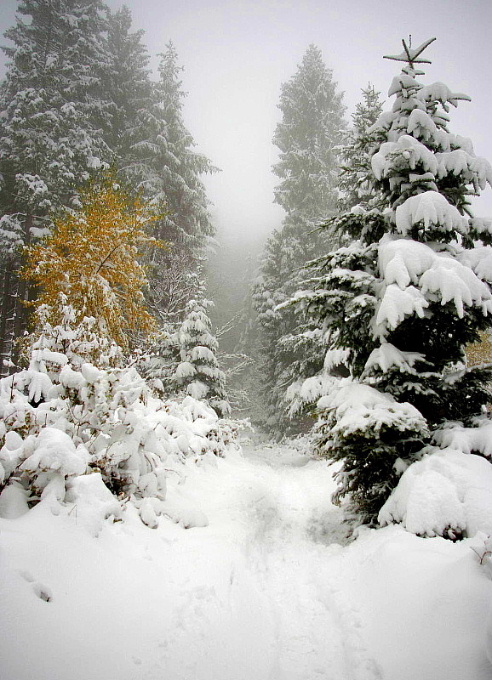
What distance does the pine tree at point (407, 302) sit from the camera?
443 centimetres

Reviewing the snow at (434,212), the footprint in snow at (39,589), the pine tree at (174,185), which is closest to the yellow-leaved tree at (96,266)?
the pine tree at (174,185)

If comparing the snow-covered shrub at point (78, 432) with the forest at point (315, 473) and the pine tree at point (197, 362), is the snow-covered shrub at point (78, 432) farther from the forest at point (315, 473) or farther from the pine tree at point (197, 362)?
the pine tree at point (197, 362)

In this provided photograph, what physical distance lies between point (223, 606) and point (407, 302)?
3.91 meters

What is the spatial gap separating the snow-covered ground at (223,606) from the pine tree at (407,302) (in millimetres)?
1126

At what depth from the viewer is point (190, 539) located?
4.21 metres

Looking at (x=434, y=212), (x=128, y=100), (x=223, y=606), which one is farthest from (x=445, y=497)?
(x=128, y=100)

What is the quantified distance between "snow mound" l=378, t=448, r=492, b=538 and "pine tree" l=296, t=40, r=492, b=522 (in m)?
0.35

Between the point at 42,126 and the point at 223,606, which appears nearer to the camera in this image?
the point at 223,606

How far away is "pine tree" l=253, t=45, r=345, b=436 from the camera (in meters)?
19.6

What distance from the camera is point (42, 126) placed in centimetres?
1628

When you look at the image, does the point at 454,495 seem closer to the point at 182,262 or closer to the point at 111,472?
the point at 111,472

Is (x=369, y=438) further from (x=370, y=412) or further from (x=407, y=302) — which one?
(x=407, y=302)

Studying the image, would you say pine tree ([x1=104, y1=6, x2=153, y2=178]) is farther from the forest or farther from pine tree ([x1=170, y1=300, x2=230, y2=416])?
the forest

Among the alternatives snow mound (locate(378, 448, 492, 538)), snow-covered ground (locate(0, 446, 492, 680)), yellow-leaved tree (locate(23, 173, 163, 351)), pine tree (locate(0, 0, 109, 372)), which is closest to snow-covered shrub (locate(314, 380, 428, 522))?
snow mound (locate(378, 448, 492, 538))
